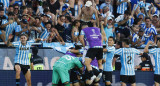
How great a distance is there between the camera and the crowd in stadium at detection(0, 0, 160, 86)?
14047 millimetres

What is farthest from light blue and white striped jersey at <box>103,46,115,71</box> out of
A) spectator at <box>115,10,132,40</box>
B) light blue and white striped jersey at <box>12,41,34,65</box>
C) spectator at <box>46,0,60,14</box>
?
spectator at <box>46,0,60,14</box>

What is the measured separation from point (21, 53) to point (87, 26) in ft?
8.41

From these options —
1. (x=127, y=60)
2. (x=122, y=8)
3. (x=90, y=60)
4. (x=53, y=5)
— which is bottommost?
(x=127, y=60)

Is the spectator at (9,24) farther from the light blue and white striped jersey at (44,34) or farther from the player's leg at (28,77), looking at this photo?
the player's leg at (28,77)

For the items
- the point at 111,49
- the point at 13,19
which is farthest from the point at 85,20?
the point at 13,19

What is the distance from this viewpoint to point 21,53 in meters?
14.2

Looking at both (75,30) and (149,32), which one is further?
(149,32)

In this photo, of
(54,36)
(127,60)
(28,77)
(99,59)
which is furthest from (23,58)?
(127,60)

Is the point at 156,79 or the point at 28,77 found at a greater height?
the point at 28,77

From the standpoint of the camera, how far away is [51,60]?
51.6ft

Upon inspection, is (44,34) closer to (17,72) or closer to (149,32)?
(17,72)

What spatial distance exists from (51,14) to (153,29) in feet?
15.2

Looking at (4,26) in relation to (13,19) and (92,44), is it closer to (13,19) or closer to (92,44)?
(13,19)

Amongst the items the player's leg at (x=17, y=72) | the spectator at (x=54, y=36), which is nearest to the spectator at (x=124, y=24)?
the spectator at (x=54, y=36)
